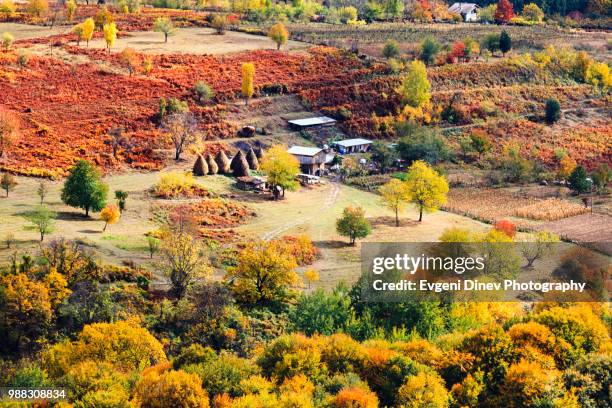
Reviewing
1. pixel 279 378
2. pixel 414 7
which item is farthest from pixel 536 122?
pixel 279 378

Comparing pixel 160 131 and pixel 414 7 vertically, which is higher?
pixel 414 7

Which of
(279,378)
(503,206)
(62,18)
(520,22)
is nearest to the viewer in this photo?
(279,378)

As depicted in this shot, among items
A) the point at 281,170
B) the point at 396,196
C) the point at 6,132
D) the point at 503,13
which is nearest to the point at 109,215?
the point at 281,170

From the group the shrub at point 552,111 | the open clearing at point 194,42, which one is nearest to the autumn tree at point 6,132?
the open clearing at point 194,42

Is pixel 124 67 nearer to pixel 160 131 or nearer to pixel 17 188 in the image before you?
pixel 160 131

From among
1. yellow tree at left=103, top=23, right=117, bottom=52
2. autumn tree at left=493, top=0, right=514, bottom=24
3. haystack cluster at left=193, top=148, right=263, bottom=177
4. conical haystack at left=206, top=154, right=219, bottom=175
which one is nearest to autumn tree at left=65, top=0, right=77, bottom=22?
yellow tree at left=103, top=23, right=117, bottom=52

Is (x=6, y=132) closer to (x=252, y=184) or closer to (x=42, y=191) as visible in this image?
(x=42, y=191)
